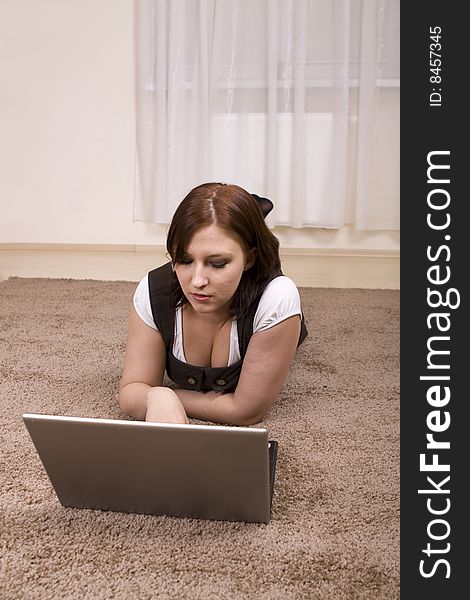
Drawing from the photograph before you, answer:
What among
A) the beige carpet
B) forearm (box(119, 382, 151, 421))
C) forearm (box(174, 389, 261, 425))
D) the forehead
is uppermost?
the forehead

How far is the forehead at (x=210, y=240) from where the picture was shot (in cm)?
126

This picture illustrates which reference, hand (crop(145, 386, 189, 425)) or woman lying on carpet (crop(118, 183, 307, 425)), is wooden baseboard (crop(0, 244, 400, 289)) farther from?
hand (crop(145, 386, 189, 425))

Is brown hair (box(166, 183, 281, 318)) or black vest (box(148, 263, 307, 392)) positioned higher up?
brown hair (box(166, 183, 281, 318))

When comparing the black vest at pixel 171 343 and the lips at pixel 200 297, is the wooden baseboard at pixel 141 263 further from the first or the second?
the lips at pixel 200 297

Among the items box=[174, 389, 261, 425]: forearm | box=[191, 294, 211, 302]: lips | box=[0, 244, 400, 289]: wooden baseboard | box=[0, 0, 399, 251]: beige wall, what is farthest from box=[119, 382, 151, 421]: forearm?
box=[0, 0, 399, 251]: beige wall

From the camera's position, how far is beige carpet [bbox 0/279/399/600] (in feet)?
3.17

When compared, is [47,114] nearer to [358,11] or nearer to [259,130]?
[259,130]

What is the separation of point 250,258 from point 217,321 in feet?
0.50

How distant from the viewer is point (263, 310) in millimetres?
1392

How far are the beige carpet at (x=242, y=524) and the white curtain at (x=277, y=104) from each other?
103cm

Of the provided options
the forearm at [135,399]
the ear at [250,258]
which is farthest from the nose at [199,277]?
the forearm at [135,399]

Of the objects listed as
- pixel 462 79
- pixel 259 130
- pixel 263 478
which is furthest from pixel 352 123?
pixel 462 79

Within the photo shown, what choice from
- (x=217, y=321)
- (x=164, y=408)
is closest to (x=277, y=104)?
(x=217, y=321)

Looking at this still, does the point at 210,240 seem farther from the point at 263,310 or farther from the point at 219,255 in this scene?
the point at 263,310
